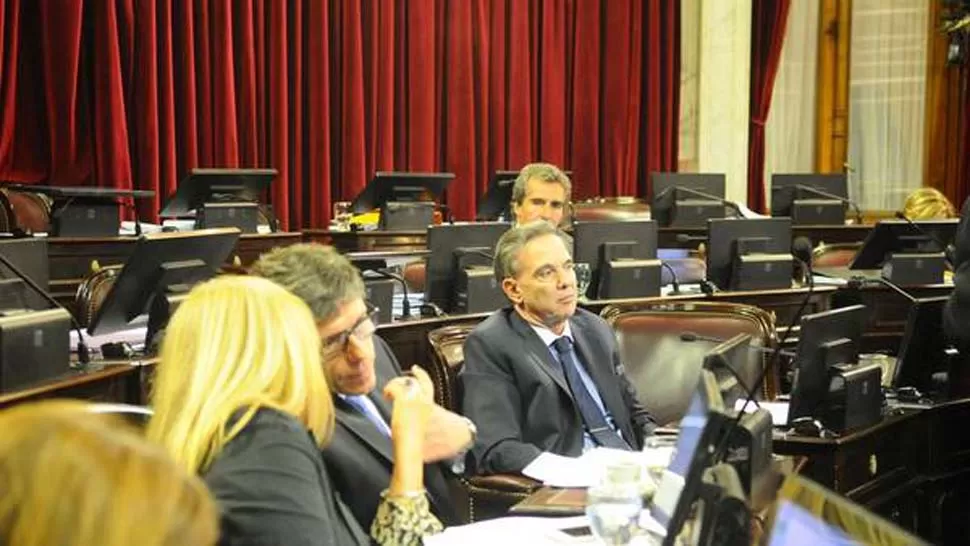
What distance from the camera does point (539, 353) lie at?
11.7 ft

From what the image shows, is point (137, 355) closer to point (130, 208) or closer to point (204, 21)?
point (130, 208)

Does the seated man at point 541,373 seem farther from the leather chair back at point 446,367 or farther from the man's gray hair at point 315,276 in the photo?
the man's gray hair at point 315,276

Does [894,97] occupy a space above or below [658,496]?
above

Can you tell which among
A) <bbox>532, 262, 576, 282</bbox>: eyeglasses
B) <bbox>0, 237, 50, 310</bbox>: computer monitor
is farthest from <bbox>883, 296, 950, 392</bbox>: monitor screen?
<bbox>0, 237, 50, 310</bbox>: computer monitor

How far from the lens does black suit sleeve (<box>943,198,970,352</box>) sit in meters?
3.92

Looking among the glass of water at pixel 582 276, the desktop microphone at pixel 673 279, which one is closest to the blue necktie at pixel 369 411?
the glass of water at pixel 582 276

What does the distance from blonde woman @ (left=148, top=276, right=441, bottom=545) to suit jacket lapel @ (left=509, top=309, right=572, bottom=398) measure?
1.61m

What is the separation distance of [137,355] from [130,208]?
464 centimetres

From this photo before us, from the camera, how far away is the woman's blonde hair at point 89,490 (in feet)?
3.23

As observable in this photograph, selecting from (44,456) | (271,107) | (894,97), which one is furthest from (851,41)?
(44,456)

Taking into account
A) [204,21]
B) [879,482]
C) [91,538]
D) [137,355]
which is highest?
[204,21]

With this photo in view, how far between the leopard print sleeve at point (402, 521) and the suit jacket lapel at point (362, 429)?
0.26 metres

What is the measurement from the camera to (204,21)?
8.80 m

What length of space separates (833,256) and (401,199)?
2663 mm
